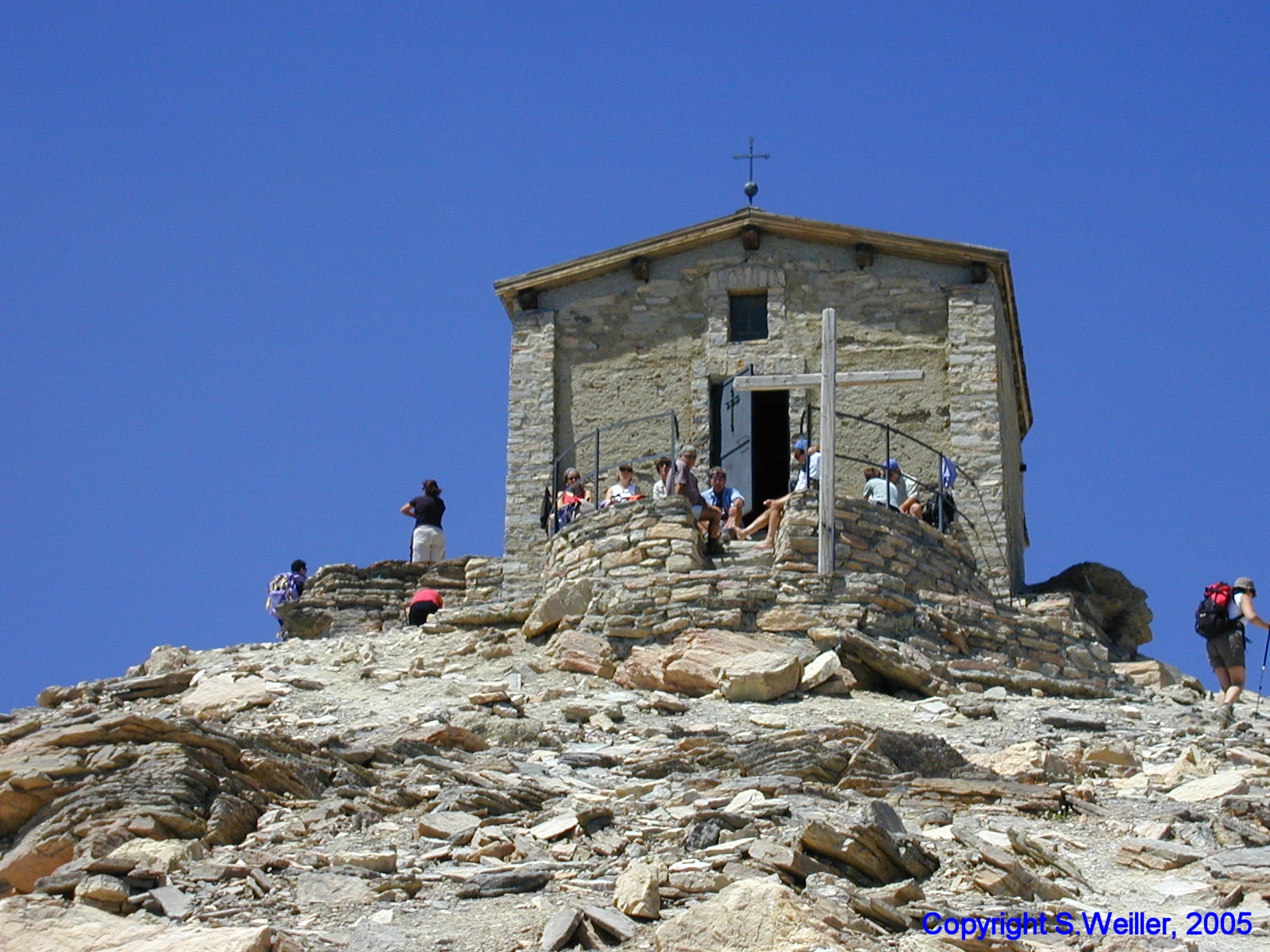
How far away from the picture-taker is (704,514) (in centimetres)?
1886

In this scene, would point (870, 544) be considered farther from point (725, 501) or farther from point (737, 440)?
point (737, 440)

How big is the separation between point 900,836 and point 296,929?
10.4ft

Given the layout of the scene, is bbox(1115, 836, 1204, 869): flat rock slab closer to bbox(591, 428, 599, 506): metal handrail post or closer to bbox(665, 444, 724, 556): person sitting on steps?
bbox(665, 444, 724, 556): person sitting on steps

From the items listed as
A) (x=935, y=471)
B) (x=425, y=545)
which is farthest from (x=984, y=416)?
(x=425, y=545)

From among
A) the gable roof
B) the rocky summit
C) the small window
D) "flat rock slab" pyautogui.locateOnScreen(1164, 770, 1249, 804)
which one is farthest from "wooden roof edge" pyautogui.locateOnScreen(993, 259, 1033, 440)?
"flat rock slab" pyautogui.locateOnScreen(1164, 770, 1249, 804)

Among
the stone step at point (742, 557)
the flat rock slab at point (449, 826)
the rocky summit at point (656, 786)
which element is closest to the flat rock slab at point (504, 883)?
the rocky summit at point (656, 786)

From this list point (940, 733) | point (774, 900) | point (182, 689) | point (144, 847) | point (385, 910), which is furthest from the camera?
point (182, 689)

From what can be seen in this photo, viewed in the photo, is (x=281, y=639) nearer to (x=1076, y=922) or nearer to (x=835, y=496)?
(x=835, y=496)

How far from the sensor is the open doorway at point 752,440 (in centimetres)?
2222

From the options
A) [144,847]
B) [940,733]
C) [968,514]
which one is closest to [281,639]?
[968,514]

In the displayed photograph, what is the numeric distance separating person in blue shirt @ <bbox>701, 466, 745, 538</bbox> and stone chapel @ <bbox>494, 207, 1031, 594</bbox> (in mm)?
842

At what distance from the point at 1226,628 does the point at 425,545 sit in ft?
30.5

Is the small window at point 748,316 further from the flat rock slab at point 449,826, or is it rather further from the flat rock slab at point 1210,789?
the flat rock slab at point 449,826

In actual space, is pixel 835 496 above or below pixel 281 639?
above
